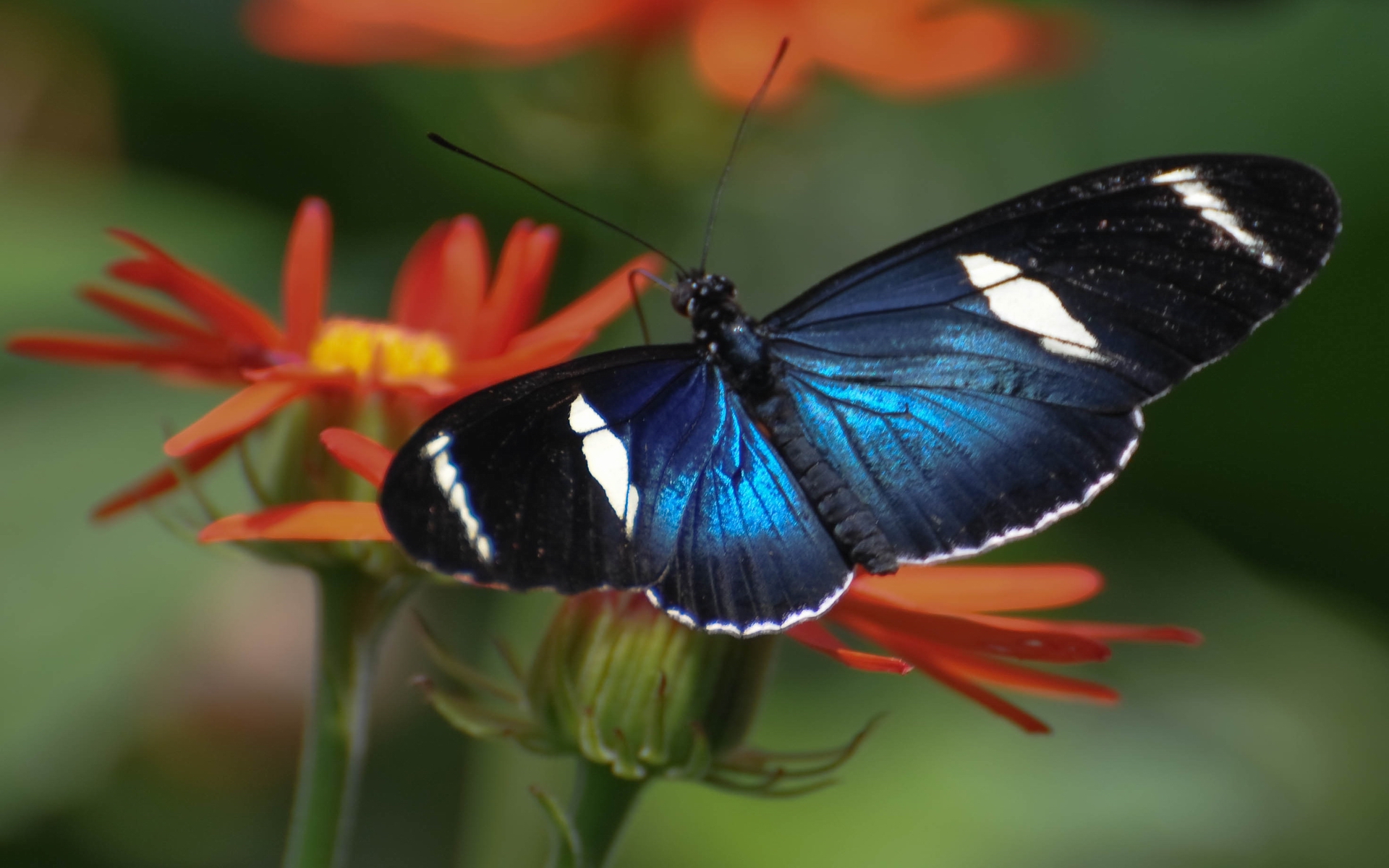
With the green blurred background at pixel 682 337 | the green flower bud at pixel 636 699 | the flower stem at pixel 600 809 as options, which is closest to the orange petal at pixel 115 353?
the green flower bud at pixel 636 699

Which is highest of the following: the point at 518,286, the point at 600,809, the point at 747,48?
the point at 747,48

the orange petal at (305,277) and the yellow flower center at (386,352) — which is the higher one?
the orange petal at (305,277)

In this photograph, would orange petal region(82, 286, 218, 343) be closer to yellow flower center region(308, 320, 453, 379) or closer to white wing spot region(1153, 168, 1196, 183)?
yellow flower center region(308, 320, 453, 379)

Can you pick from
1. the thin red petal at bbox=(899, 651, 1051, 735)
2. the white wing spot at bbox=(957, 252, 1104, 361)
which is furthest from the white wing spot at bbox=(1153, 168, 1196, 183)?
the thin red petal at bbox=(899, 651, 1051, 735)

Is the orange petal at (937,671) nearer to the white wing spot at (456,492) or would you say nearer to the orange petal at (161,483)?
the white wing spot at (456,492)

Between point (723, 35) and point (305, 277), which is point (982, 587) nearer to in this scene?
point (305, 277)

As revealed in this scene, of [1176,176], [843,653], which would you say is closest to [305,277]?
[843,653]
